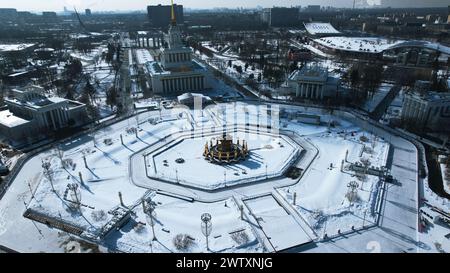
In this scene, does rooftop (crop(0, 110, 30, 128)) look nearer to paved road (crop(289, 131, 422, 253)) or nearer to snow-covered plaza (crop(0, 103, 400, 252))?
snow-covered plaza (crop(0, 103, 400, 252))

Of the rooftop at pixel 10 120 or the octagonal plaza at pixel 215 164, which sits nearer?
the octagonal plaza at pixel 215 164

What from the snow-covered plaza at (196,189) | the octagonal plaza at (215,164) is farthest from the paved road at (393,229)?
the octagonal plaza at (215,164)

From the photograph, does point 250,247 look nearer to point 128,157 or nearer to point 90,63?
point 128,157

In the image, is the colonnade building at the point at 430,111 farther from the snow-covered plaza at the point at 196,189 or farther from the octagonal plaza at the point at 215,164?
the octagonal plaza at the point at 215,164

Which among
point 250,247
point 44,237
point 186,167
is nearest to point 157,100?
point 186,167

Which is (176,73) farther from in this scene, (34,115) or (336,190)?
(336,190)

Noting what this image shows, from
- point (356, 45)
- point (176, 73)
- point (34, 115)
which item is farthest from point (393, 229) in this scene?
point (356, 45)

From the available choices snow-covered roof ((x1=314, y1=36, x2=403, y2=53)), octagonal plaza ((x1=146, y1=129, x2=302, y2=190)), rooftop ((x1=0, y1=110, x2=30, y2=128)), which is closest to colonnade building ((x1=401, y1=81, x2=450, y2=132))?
octagonal plaza ((x1=146, y1=129, x2=302, y2=190))
